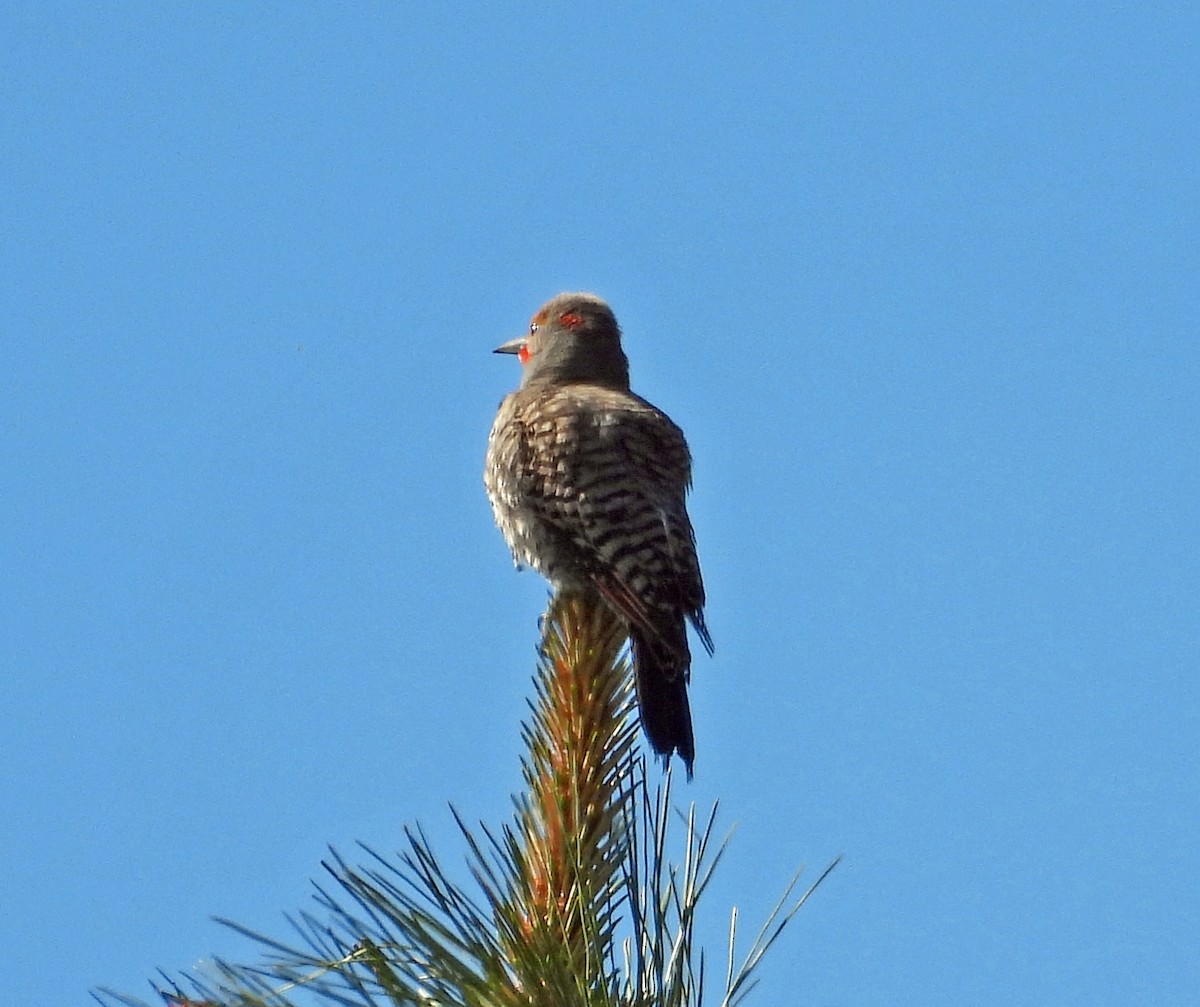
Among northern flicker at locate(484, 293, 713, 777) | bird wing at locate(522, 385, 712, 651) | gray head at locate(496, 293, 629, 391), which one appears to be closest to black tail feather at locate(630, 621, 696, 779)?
northern flicker at locate(484, 293, 713, 777)

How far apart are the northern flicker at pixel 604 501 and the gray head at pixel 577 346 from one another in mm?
110

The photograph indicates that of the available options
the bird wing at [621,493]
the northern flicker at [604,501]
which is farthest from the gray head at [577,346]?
the bird wing at [621,493]

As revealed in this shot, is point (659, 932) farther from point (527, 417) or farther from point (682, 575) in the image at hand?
point (527, 417)

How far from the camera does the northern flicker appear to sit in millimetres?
4566

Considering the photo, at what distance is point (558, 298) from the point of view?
688 cm

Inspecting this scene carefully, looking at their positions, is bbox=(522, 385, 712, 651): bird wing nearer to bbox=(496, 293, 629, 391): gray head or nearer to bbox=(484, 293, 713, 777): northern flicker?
bbox=(484, 293, 713, 777): northern flicker

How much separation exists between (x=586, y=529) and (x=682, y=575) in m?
0.54

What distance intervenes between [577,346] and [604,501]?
1562 mm

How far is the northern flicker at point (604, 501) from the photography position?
4.57 m

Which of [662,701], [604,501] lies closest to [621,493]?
[604,501]

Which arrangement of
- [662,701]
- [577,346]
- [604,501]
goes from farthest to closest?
[577,346] → [604,501] → [662,701]

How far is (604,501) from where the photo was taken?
5.24 meters

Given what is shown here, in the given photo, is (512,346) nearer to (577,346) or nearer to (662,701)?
(577,346)

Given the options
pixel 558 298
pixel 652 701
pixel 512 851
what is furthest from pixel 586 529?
pixel 512 851
